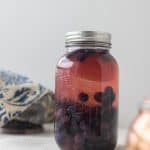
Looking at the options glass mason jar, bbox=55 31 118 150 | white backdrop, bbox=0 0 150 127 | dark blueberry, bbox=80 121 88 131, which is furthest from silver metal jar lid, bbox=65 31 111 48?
white backdrop, bbox=0 0 150 127

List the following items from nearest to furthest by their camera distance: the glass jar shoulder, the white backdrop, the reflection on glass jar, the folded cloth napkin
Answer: the reflection on glass jar
the glass jar shoulder
the folded cloth napkin
the white backdrop

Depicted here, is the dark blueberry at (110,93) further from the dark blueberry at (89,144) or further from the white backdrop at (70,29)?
the white backdrop at (70,29)

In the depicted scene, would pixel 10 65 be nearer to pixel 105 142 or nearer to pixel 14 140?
pixel 14 140

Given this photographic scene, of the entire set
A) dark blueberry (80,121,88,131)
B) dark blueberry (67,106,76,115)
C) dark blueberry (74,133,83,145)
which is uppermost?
dark blueberry (67,106,76,115)

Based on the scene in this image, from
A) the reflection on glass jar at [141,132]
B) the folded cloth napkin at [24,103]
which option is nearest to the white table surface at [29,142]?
the folded cloth napkin at [24,103]

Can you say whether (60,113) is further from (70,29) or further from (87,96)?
(70,29)

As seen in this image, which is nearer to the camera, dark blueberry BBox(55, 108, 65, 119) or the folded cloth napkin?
dark blueberry BBox(55, 108, 65, 119)

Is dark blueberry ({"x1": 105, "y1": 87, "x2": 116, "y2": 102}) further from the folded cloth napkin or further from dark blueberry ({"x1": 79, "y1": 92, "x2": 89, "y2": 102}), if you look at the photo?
the folded cloth napkin
